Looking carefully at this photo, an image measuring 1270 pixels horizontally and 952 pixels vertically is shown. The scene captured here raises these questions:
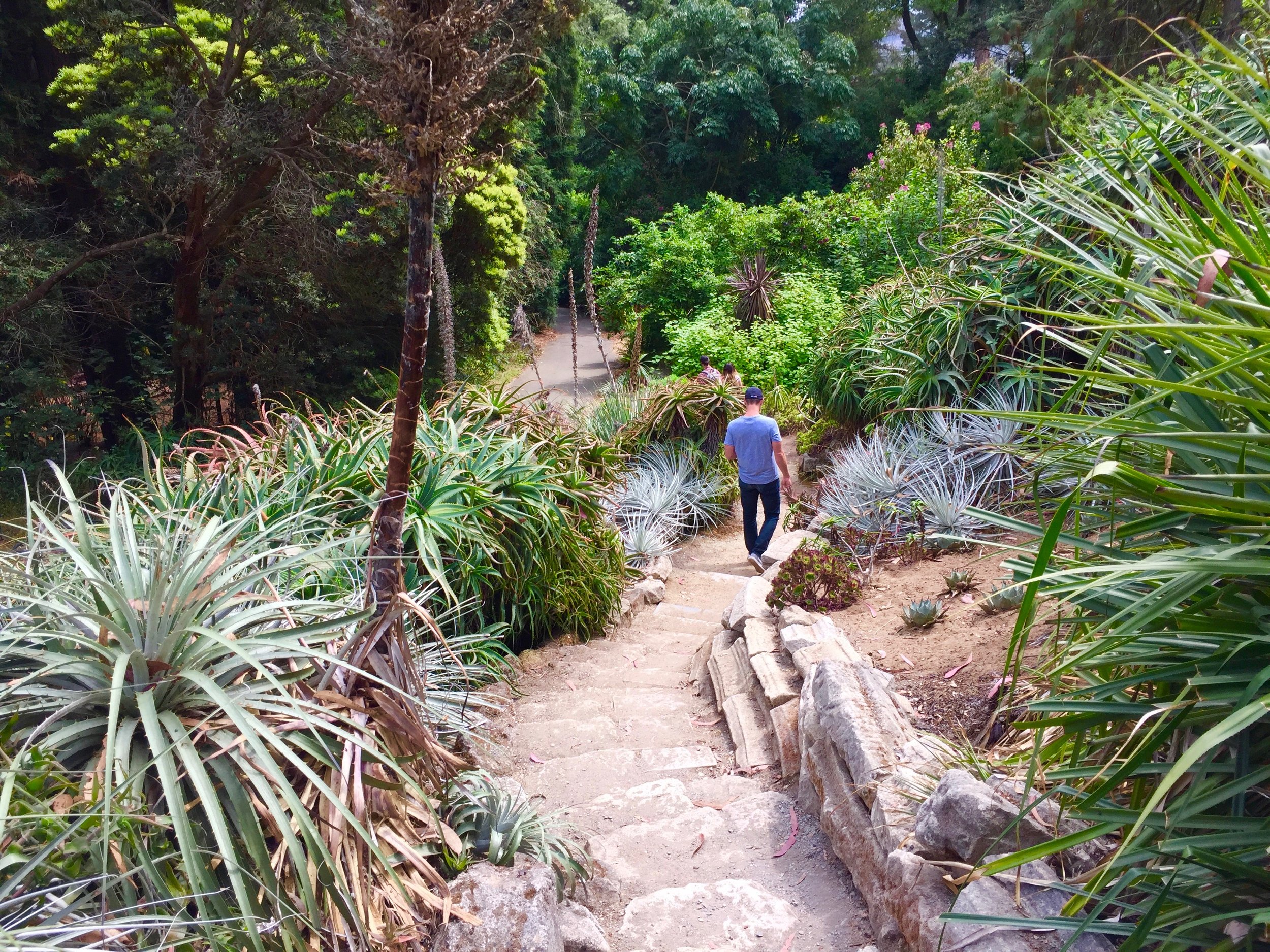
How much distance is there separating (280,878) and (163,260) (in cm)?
1209

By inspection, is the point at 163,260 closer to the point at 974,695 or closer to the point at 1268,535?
the point at 974,695

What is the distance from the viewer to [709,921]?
296cm

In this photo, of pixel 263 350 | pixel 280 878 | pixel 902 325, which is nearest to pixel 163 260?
pixel 263 350

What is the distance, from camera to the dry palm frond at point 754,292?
16562 millimetres

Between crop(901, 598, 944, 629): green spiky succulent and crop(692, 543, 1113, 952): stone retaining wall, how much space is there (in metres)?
0.34

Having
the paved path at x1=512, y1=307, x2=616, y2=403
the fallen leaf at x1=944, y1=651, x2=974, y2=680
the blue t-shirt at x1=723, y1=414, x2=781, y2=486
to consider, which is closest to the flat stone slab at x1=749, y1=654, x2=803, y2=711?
the fallen leaf at x1=944, y1=651, x2=974, y2=680

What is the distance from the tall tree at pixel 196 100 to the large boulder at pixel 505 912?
801cm

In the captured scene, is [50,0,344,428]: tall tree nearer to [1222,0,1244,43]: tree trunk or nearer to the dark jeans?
the dark jeans

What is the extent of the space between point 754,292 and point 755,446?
9848 millimetres

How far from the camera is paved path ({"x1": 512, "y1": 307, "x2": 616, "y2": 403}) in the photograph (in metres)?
16.1

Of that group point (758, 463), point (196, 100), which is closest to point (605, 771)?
point (758, 463)

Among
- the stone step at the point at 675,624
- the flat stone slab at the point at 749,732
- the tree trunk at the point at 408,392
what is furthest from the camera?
the stone step at the point at 675,624

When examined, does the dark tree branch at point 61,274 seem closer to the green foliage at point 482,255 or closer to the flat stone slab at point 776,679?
the green foliage at point 482,255

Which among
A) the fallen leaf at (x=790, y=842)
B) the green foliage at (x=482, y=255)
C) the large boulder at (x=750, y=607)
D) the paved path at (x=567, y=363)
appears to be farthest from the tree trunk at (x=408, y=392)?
the green foliage at (x=482, y=255)
